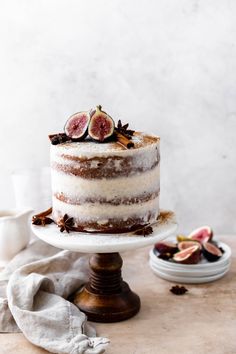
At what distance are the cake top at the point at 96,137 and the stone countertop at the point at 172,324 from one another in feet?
1.83

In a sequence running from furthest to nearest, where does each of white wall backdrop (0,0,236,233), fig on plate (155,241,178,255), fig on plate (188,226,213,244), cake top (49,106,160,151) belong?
white wall backdrop (0,0,236,233)
fig on plate (188,226,213,244)
fig on plate (155,241,178,255)
cake top (49,106,160,151)

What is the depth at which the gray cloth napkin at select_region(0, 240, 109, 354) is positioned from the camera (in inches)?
83.4

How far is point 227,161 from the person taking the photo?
3285mm

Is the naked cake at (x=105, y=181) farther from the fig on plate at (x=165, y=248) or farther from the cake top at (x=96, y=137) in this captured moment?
the fig on plate at (x=165, y=248)

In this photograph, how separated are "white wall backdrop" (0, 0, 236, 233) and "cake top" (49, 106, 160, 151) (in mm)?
849

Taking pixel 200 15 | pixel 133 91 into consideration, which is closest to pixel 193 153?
pixel 133 91

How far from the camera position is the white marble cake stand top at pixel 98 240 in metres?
2.17

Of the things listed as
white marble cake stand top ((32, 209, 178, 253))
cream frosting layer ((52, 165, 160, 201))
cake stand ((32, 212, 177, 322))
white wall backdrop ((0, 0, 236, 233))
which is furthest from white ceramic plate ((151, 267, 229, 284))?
white wall backdrop ((0, 0, 236, 233))

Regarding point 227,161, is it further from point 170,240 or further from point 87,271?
point 87,271

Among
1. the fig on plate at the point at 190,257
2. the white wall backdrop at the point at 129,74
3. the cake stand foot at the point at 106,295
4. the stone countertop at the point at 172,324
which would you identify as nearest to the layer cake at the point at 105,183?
the cake stand foot at the point at 106,295

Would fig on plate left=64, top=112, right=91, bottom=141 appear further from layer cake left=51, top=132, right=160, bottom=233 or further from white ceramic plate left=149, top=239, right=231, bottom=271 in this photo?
white ceramic plate left=149, top=239, right=231, bottom=271

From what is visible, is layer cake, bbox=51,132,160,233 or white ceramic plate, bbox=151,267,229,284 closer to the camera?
layer cake, bbox=51,132,160,233

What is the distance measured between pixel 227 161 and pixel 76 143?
1174 mm

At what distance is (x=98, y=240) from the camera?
219 cm
